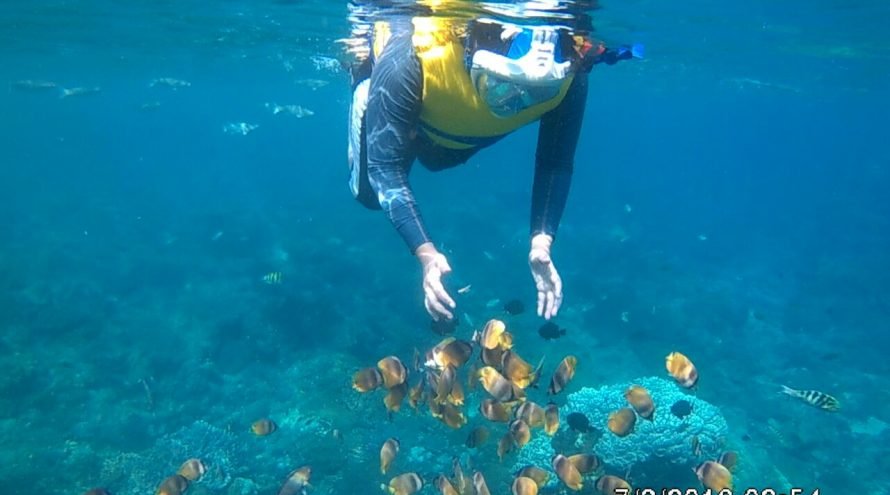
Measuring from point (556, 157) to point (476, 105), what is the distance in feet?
3.42

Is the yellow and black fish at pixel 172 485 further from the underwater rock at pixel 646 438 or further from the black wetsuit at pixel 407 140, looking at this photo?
the underwater rock at pixel 646 438

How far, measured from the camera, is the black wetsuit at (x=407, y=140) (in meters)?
4.68

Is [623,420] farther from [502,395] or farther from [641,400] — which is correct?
[502,395]

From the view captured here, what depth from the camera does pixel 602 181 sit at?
47062 millimetres

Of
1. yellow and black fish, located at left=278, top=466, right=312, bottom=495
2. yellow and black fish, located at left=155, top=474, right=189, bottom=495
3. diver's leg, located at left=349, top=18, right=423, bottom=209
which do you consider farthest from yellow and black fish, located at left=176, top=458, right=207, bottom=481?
diver's leg, located at left=349, top=18, right=423, bottom=209

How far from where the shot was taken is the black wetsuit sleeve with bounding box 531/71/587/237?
5.34 metres

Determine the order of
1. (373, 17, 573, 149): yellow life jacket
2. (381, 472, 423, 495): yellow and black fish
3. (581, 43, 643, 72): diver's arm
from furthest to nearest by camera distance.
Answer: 1. (381, 472, 423, 495): yellow and black fish
2. (373, 17, 573, 149): yellow life jacket
3. (581, 43, 643, 72): diver's arm

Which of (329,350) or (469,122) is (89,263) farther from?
(469,122)

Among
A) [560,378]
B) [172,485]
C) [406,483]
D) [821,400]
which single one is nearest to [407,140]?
[560,378]

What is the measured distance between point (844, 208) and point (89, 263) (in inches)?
1865

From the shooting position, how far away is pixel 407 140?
491cm

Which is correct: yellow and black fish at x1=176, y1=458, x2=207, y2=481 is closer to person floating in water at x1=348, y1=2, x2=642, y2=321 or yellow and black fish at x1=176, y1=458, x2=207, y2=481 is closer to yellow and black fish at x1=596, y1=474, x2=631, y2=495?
person floating in water at x1=348, y1=2, x2=642, y2=321

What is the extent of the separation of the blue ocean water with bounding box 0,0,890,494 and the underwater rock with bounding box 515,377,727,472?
0.21 meters

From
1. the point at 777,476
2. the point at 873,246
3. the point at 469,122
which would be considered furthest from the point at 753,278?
the point at 469,122
